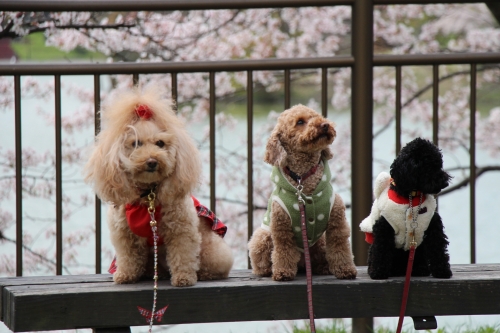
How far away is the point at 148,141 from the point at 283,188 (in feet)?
1.59

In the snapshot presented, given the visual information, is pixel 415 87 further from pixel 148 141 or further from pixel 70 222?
pixel 148 141

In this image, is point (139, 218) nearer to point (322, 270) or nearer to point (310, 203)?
point (310, 203)

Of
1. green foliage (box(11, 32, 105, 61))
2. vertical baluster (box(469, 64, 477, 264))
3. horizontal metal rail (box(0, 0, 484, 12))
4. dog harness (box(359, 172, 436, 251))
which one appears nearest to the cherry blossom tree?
green foliage (box(11, 32, 105, 61))

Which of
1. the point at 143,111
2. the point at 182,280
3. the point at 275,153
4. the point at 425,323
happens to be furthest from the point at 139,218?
the point at 425,323

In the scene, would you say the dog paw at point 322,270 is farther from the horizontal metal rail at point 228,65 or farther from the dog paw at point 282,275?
the horizontal metal rail at point 228,65

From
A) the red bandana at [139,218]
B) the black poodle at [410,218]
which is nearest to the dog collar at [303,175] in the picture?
the black poodle at [410,218]

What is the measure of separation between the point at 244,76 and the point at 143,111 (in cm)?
276

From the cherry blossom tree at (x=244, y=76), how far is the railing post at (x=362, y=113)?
1576mm

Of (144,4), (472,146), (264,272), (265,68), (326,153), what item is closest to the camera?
(326,153)

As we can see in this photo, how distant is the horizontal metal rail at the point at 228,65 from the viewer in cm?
262

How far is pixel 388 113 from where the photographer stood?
5.15 metres

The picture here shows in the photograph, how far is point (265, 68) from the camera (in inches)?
107

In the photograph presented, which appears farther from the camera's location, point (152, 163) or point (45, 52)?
point (45, 52)

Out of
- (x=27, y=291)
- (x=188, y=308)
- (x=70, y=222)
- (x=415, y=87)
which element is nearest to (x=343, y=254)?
(x=188, y=308)
